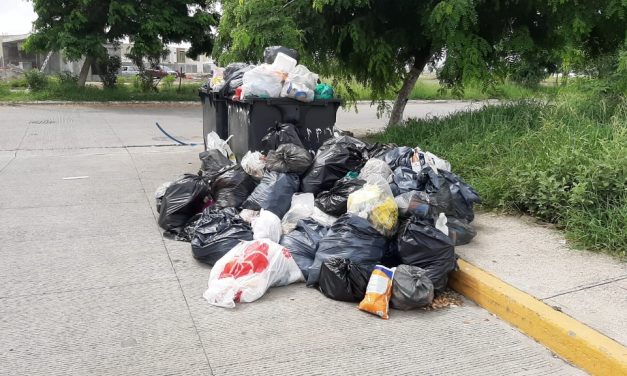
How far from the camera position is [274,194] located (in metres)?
5.09

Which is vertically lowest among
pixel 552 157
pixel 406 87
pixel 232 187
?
pixel 232 187

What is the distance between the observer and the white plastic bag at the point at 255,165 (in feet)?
18.0

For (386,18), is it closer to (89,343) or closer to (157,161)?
(157,161)

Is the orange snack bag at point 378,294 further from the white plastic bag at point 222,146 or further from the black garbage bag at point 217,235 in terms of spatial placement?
the white plastic bag at point 222,146

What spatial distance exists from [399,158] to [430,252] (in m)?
1.47

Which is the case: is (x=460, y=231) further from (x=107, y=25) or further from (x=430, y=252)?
(x=107, y=25)

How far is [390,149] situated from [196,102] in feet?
59.7

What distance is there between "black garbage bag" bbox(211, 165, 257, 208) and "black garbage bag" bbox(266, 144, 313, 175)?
0.93 feet

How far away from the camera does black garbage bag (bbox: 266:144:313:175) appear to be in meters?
5.30

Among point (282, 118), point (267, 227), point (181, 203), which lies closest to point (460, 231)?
point (267, 227)

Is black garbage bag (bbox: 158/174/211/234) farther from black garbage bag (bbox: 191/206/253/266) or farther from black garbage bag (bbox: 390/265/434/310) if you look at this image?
black garbage bag (bbox: 390/265/434/310)

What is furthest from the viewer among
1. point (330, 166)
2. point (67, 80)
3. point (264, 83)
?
point (67, 80)

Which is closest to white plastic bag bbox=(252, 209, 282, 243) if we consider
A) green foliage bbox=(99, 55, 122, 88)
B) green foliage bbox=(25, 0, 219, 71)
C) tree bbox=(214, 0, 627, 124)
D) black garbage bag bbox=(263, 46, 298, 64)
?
black garbage bag bbox=(263, 46, 298, 64)

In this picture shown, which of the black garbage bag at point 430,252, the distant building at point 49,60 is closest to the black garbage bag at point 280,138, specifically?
the black garbage bag at point 430,252
